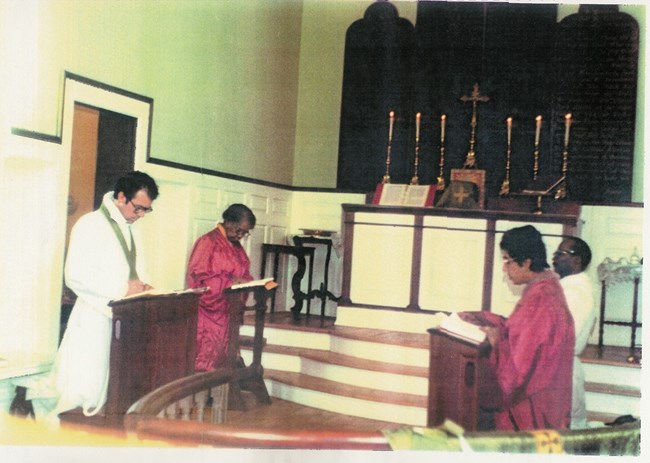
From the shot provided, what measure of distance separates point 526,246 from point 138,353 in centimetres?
258

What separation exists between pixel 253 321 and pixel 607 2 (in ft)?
10.9

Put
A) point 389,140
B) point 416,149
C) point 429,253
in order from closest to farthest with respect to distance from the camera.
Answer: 1. point 429,253
2. point 389,140
3. point 416,149

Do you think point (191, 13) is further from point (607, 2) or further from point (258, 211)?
point (607, 2)

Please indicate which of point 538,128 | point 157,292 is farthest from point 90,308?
point 538,128

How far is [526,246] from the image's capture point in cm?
469

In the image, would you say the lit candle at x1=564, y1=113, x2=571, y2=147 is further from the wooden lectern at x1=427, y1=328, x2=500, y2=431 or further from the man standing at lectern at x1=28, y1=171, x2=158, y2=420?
the man standing at lectern at x1=28, y1=171, x2=158, y2=420

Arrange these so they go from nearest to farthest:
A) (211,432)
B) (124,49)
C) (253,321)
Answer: (211,432), (124,49), (253,321)

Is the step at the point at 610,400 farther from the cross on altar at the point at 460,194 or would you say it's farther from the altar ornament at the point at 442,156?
the altar ornament at the point at 442,156

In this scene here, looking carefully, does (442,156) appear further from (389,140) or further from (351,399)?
(351,399)

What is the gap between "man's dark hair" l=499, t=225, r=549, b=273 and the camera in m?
4.60

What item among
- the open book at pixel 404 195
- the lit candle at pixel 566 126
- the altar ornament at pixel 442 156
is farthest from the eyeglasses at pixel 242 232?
the lit candle at pixel 566 126

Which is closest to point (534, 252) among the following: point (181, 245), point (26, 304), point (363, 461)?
point (363, 461)

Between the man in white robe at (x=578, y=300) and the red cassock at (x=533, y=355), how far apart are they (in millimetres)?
86

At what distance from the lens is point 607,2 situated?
16.0 feet
